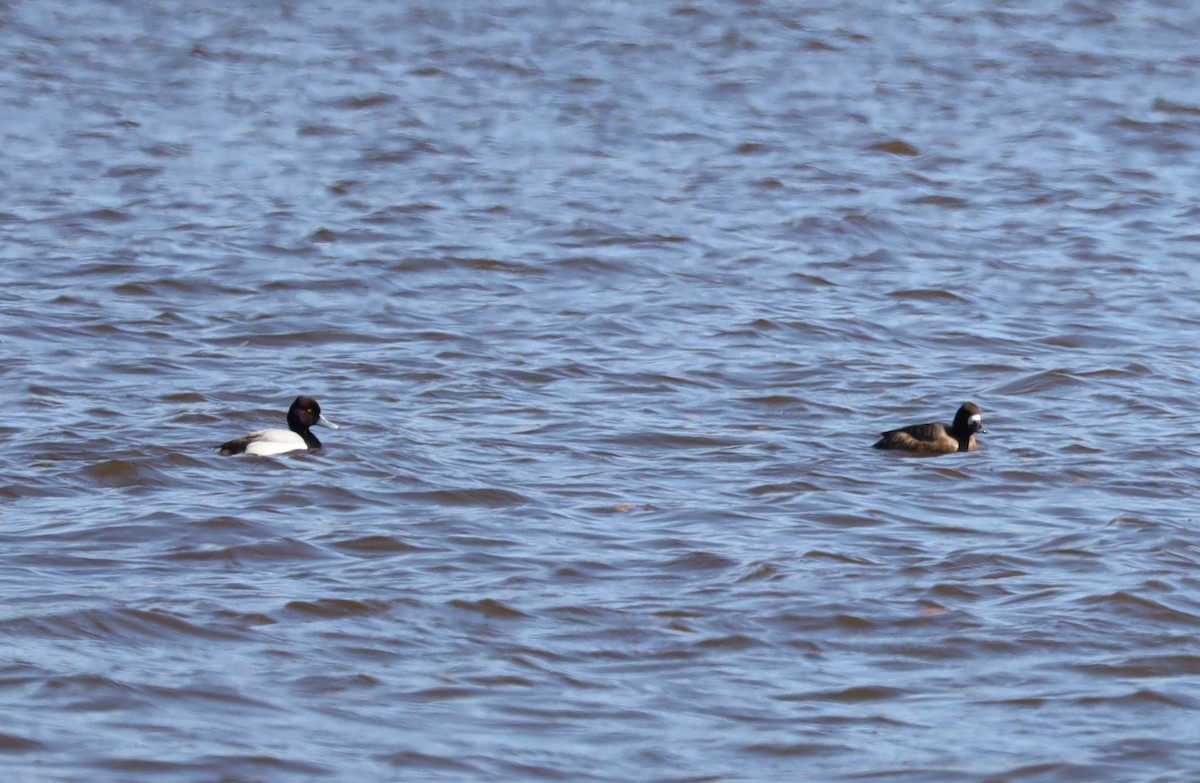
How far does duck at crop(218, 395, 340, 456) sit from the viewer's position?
35.6ft

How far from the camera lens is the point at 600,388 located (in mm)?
12648

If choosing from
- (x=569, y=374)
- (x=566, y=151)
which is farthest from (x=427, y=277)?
(x=566, y=151)

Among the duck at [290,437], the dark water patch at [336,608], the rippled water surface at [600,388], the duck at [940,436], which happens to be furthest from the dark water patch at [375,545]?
the duck at [940,436]

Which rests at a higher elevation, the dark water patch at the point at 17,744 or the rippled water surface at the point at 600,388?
the dark water patch at the point at 17,744

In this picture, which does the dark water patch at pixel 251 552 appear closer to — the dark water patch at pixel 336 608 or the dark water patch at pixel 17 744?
the dark water patch at pixel 336 608

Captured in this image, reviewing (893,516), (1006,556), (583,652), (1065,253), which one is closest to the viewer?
(583,652)

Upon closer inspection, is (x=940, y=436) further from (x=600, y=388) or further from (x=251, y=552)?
(x=251, y=552)

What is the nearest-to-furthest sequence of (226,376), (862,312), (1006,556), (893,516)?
(1006,556), (893,516), (226,376), (862,312)

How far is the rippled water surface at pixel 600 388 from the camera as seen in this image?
282 inches

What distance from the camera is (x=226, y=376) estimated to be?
12703mm

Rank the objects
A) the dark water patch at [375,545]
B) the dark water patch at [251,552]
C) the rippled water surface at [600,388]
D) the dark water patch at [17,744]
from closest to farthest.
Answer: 1. the dark water patch at [17,744]
2. the rippled water surface at [600,388]
3. the dark water patch at [251,552]
4. the dark water patch at [375,545]

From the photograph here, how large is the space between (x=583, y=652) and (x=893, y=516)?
2.79 metres

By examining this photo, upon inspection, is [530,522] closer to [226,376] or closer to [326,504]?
[326,504]

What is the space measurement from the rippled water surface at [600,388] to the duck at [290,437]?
0.09 m
